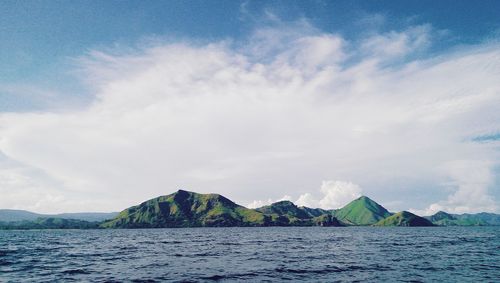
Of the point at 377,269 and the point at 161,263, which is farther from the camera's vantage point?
the point at 161,263

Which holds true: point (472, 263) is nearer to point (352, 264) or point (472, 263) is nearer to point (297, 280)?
point (352, 264)

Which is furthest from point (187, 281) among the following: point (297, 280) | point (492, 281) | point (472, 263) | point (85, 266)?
point (472, 263)

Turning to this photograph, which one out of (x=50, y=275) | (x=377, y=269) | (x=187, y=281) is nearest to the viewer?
(x=187, y=281)

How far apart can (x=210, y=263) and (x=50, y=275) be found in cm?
2350

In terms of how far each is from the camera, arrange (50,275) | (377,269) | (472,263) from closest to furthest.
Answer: (50,275) → (377,269) → (472,263)

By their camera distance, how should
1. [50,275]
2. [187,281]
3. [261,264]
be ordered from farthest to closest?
1. [261,264]
2. [50,275]
3. [187,281]

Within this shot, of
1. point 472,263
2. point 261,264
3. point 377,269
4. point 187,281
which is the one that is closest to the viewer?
point 187,281

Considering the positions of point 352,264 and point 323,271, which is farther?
point 352,264

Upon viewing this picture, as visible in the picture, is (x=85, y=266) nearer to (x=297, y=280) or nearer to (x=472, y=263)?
(x=297, y=280)

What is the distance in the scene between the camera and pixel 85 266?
53.9 m

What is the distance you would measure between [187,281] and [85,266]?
24927mm

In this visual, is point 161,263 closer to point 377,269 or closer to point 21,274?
point 21,274

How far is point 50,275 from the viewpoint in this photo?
45.5m

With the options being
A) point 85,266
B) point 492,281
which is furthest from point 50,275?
point 492,281
